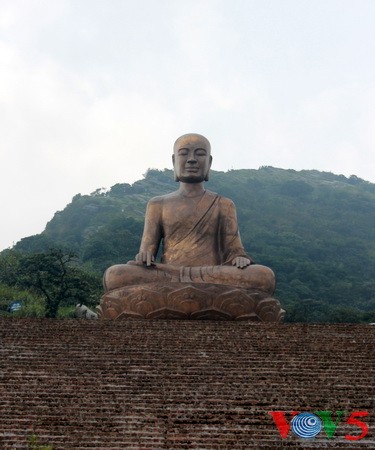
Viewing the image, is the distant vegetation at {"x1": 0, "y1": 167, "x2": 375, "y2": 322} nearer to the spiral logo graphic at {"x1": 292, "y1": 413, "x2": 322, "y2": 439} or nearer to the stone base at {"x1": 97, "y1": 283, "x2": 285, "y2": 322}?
the stone base at {"x1": 97, "y1": 283, "x2": 285, "y2": 322}

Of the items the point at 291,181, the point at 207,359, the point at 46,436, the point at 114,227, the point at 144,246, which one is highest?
the point at 291,181

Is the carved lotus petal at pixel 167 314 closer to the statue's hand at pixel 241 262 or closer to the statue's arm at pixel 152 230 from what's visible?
the statue's hand at pixel 241 262

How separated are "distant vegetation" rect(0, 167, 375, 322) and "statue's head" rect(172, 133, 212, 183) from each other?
32.3ft

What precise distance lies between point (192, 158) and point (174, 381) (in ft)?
18.9

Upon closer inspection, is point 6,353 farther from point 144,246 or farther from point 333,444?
point 144,246

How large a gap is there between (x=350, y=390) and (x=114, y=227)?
122ft

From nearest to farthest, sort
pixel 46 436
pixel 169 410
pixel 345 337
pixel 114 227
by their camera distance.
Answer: pixel 46 436, pixel 169 410, pixel 345 337, pixel 114 227

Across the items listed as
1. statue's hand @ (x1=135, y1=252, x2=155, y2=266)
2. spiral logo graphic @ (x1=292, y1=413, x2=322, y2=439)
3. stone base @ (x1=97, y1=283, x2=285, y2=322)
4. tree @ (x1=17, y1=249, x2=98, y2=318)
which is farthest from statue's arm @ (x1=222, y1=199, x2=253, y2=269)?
tree @ (x1=17, y1=249, x2=98, y2=318)

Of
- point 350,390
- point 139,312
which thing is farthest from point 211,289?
point 350,390

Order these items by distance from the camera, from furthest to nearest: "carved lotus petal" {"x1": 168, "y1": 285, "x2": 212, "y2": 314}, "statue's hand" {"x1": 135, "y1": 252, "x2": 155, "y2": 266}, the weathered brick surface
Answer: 1. "statue's hand" {"x1": 135, "y1": 252, "x2": 155, "y2": 266}
2. "carved lotus petal" {"x1": 168, "y1": 285, "x2": 212, "y2": 314}
3. the weathered brick surface

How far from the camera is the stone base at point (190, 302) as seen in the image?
11.2 meters

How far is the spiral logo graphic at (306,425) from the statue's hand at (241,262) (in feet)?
15.4

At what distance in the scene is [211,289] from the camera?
1124cm

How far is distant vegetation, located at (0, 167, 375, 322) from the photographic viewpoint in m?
34.9
